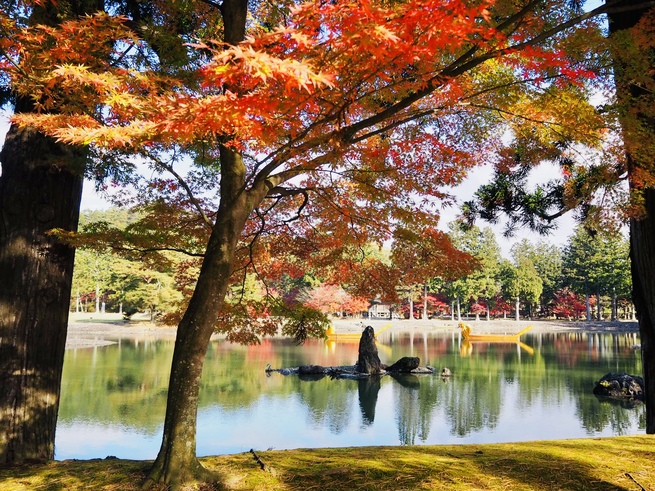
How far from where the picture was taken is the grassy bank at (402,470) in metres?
2.94

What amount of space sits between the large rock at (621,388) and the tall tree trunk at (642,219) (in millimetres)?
8116

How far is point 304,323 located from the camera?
4383 mm

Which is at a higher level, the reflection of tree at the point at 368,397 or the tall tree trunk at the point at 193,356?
the tall tree trunk at the point at 193,356

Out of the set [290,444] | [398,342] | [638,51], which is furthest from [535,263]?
[638,51]

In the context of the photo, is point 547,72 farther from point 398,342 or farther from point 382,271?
point 398,342

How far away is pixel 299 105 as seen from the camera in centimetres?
277

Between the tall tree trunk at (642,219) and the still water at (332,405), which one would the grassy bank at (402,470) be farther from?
the still water at (332,405)

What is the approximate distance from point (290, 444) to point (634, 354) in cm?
1679

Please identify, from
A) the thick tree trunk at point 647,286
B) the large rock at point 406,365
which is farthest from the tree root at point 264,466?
the large rock at point 406,365

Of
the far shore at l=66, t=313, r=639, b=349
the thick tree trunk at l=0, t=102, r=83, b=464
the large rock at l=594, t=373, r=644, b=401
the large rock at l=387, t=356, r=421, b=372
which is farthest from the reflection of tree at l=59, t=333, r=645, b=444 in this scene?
the far shore at l=66, t=313, r=639, b=349

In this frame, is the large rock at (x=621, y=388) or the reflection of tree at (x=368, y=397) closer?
the reflection of tree at (x=368, y=397)

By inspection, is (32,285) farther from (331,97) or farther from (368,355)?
(368,355)

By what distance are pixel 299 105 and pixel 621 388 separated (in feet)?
40.4

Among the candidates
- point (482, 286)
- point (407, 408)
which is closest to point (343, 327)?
point (482, 286)
